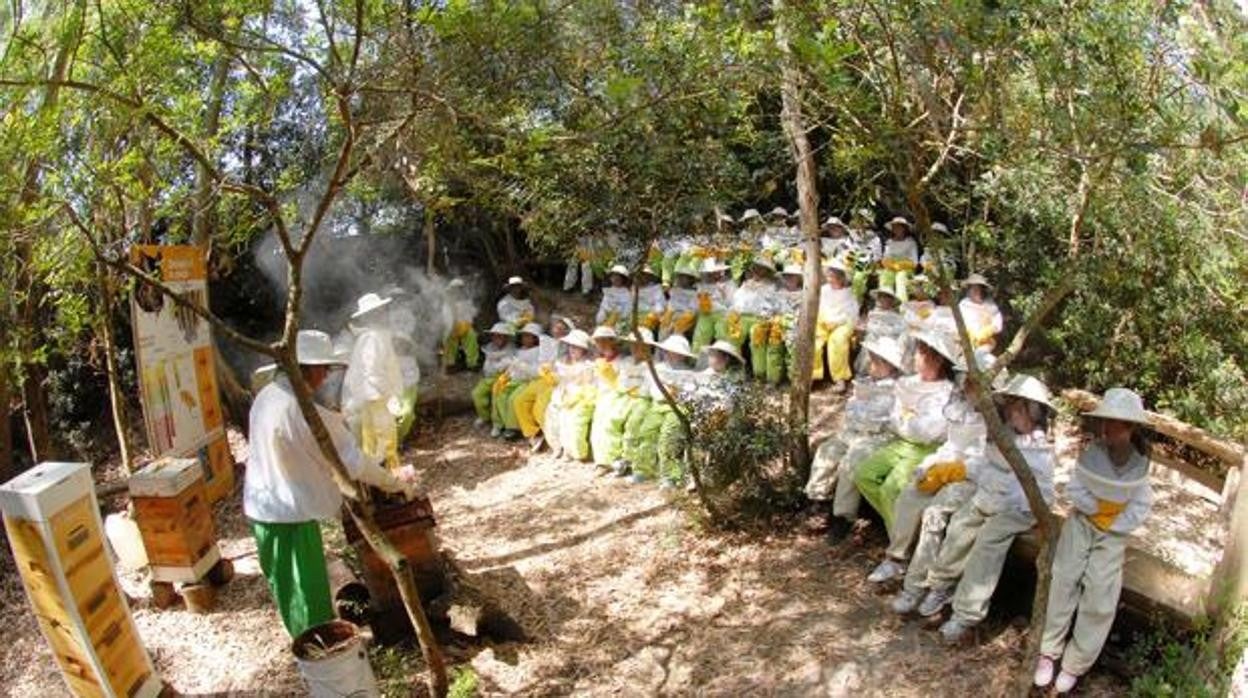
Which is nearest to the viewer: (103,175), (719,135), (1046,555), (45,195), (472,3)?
Answer: (1046,555)

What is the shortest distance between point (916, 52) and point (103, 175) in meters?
4.20

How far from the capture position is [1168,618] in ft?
13.3

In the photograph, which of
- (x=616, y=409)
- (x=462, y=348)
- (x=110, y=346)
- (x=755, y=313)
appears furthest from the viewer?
(x=462, y=348)

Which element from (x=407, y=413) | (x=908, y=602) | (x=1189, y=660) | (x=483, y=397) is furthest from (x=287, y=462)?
(x=483, y=397)

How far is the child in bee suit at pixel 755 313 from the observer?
9359 millimetres

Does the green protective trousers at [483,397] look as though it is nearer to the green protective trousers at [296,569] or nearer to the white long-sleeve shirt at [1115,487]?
the green protective trousers at [296,569]

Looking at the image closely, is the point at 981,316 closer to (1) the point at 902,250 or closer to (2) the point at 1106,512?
(1) the point at 902,250

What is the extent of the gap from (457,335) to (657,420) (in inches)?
190

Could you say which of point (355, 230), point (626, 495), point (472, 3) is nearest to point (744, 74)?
point (472, 3)

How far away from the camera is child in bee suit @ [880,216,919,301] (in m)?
10.1

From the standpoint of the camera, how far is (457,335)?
1138 centimetres

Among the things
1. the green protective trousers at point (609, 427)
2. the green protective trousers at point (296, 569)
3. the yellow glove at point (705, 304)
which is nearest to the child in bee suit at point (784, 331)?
the yellow glove at point (705, 304)

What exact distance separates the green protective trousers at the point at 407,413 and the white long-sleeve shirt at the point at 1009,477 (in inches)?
240

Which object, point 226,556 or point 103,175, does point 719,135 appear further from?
point 226,556
